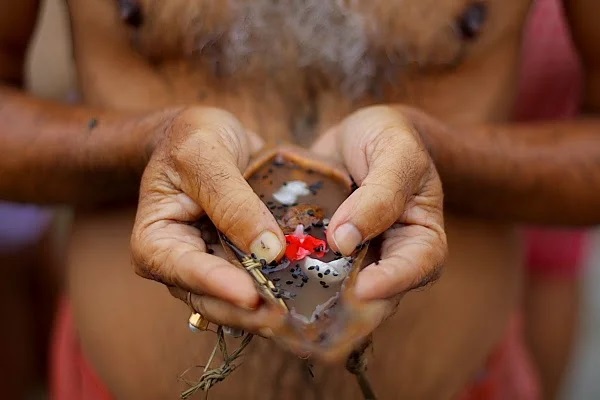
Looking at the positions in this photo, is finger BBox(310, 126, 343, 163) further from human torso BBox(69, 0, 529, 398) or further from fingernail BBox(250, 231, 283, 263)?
fingernail BBox(250, 231, 283, 263)

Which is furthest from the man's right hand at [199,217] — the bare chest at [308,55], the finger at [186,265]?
the bare chest at [308,55]

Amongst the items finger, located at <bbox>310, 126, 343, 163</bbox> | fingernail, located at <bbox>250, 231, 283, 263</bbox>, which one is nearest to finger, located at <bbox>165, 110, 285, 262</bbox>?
fingernail, located at <bbox>250, 231, 283, 263</bbox>

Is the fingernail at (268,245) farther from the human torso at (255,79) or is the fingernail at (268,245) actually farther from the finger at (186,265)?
the human torso at (255,79)

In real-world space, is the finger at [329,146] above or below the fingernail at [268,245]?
below

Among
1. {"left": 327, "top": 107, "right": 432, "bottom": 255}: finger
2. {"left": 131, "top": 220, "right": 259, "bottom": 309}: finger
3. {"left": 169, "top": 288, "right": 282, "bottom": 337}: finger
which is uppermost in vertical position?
{"left": 327, "top": 107, "right": 432, "bottom": 255}: finger

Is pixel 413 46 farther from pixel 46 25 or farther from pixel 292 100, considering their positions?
pixel 46 25

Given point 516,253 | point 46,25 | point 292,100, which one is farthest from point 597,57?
point 46,25

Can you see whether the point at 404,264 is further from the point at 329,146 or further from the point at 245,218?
the point at 329,146
